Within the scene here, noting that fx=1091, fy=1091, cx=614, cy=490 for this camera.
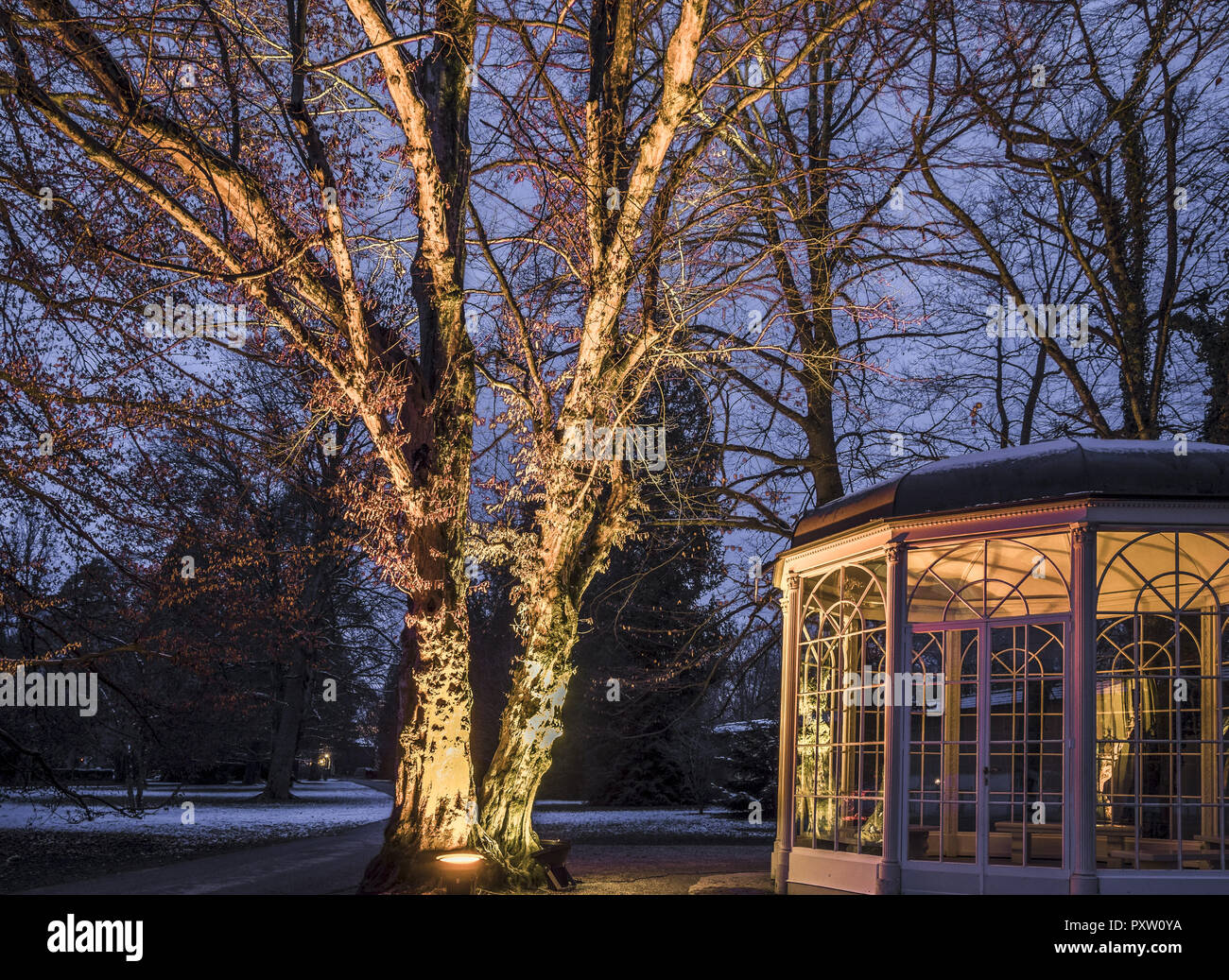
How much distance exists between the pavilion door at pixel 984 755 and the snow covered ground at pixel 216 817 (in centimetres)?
1146

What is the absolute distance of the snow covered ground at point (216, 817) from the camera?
63.4 feet

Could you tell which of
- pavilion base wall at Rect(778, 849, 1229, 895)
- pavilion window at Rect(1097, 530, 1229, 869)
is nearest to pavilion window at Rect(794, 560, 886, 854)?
pavilion base wall at Rect(778, 849, 1229, 895)

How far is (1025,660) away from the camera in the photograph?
11.2m

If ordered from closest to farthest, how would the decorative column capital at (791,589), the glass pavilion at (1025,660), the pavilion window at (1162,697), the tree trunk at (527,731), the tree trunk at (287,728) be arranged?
the glass pavilion at (1025,660)
the pavilion window at (1162,697)
the tree trunk at (527,731)
the decorative column capital at (791,589)
the tree trunk at (287,728)

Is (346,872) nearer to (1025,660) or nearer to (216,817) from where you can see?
(1025,660)

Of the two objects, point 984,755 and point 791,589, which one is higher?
point 791,589

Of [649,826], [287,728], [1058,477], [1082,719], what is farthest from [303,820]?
[1058,477]

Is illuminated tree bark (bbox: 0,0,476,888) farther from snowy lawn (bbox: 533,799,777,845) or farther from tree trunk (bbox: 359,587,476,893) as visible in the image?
snowy lawn (bbox: 533,799,777,845)

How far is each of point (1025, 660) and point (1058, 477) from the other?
Answer: 2793mm

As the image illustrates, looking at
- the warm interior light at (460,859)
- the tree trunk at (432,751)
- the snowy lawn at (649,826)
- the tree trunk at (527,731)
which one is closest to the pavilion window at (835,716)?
the tree trunk at (527,731)

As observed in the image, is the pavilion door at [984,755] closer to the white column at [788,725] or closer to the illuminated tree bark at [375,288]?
the white column at [788,725]

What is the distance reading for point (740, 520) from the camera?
53.4 ft

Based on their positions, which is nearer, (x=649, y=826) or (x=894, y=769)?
(x=894, y=769)
